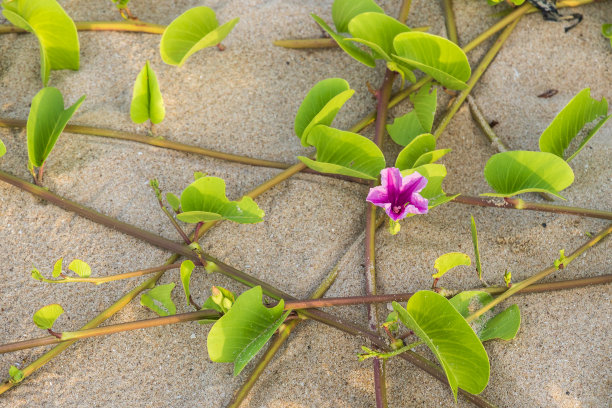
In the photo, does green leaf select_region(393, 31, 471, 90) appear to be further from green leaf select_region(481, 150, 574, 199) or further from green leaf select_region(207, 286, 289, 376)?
green leaf select_region(207, 286, 289, 376)

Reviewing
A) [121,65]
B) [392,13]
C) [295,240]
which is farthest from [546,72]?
[121,65]

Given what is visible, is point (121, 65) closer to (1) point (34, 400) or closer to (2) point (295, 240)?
(2) point (295, 240)

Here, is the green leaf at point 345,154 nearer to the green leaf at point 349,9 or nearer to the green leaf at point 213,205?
the green leaf at point 213,205

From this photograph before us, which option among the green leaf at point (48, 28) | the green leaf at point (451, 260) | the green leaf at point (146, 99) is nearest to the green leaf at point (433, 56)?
the green leaf at point (451, 260)

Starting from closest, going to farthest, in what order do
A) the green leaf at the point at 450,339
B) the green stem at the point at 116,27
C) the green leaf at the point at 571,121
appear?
1. the green leaf at the point at 450,339
2. the green leaf at the point at 571,121
3. the green stem at the point at 116,27

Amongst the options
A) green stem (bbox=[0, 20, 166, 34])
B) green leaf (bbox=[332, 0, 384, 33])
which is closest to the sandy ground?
green stem (bbox=[0, 20, 166, 34])
